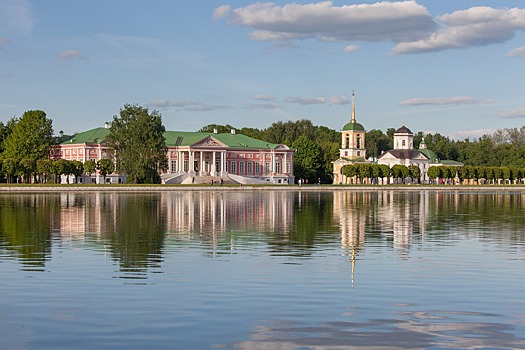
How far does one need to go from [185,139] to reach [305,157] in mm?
19334

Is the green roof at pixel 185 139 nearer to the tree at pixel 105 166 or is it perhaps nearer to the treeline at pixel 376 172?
the treeline at pixel 376 172

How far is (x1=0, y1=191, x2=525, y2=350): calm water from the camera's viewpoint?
1153 cm

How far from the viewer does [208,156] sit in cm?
12444

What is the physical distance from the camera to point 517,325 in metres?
12.3

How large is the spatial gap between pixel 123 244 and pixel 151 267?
570 cm

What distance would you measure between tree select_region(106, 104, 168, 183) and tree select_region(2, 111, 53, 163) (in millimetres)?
12139

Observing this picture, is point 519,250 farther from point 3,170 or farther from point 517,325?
point 3,170

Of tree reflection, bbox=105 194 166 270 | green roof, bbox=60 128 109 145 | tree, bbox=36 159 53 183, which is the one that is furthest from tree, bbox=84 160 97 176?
tree reflection, bbox=105 194 166 270

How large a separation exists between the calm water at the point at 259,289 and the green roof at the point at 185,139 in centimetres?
8923

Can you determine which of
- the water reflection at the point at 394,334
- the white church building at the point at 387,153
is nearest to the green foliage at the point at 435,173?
the white church building at the point at 387,153

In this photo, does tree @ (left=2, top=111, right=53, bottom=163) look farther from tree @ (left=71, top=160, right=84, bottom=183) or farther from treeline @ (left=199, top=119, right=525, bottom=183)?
treeline @ (left=199, top=119, right=525, bottom=183)

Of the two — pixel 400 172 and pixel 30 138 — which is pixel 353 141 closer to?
pixel 400 172

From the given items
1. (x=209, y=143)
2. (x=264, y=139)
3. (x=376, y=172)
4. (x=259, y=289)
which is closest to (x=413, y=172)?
(x=376, y=172)

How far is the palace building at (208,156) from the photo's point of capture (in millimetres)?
115938
